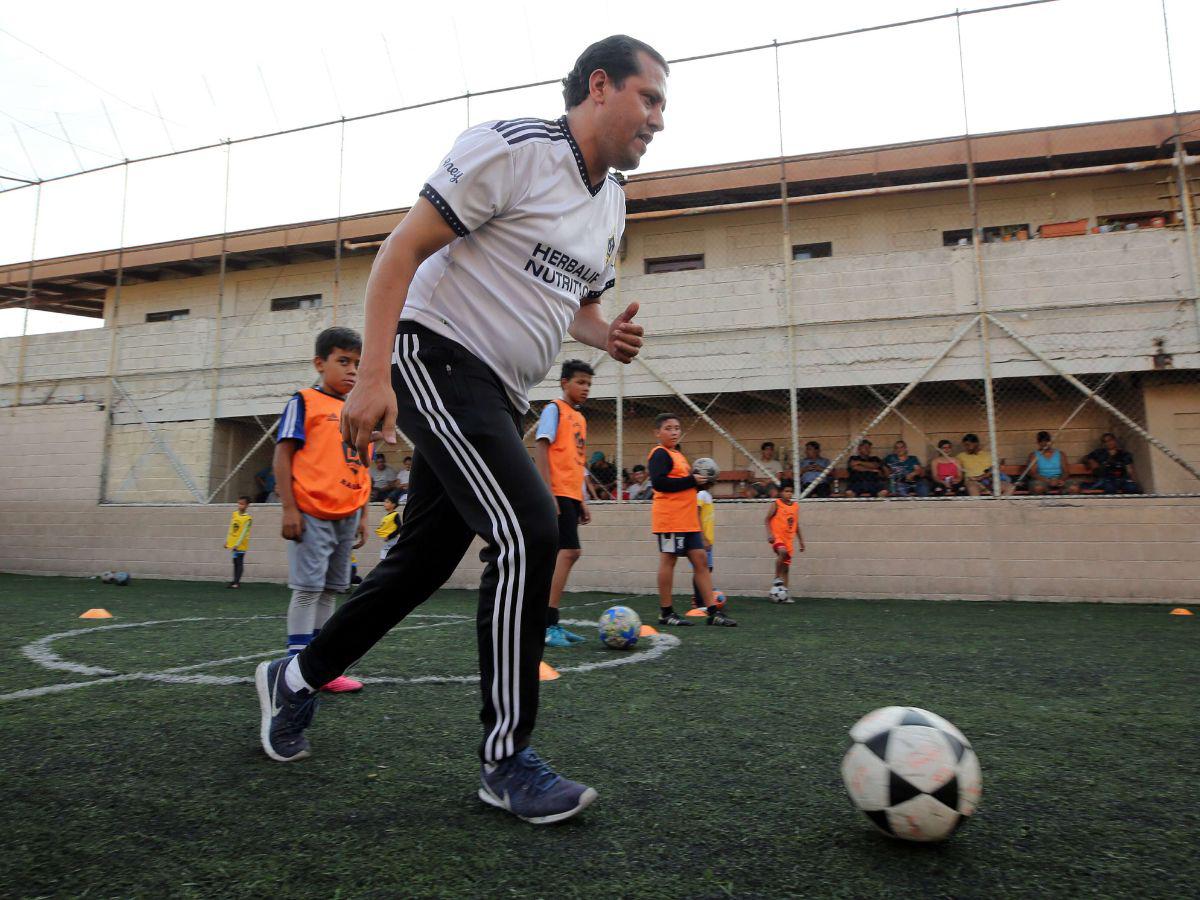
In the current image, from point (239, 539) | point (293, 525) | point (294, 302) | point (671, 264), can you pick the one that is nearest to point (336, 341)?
point (293, 525)

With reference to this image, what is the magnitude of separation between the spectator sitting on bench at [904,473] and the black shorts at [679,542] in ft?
15.4

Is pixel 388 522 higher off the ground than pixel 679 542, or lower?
higher

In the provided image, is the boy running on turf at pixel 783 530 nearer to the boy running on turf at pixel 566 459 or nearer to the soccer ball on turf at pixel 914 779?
the boy running on turf at pixel 566 459

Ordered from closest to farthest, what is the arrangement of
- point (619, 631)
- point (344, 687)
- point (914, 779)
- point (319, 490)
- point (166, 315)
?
1. point (914, 779)
2. point (344, 687)
3. point (319, 490)
4. point (619, 631)
5. point (166, 315)

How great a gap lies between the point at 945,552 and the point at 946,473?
1444 millimetres

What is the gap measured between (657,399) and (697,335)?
1.30 m

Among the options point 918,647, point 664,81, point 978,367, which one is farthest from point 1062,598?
point 664,81

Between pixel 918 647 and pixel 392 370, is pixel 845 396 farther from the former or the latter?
pixel 392 370

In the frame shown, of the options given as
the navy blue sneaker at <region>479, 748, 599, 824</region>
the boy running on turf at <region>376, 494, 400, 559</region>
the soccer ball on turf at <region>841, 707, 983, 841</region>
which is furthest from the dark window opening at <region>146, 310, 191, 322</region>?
the soccer ball on turf at <region>841, 707, 983, 841</region>

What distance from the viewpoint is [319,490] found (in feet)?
11.5

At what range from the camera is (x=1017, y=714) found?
2799mm

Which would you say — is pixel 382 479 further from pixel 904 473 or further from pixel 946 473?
pixel 946 473

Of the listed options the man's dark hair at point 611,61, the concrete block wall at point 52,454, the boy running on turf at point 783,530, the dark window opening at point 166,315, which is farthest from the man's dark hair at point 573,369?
the dark window opening at point 166,315

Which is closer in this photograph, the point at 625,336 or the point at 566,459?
the point at 625,336
